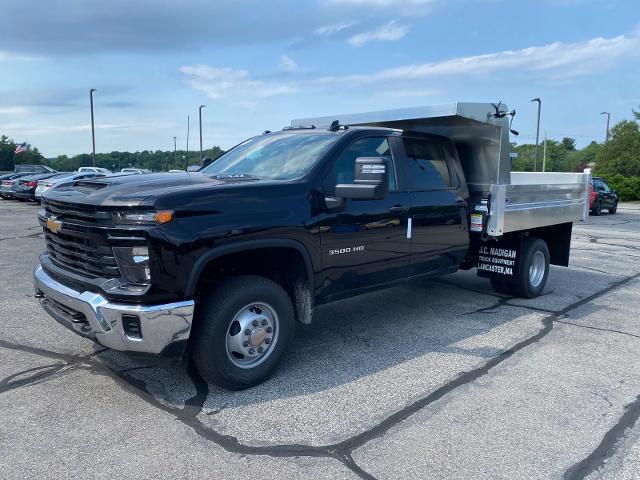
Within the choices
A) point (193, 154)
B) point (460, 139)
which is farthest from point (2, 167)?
point (460, 139)

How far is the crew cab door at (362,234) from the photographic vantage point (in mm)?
4344

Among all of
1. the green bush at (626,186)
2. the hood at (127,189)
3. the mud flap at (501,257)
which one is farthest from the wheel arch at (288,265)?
the green bush at (626,186)

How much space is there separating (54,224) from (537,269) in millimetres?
5871

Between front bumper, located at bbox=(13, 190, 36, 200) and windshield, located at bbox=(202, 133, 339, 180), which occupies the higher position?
windshield, located at bbox=(202, 133, 339, 180)

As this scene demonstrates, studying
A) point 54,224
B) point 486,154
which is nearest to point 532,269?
point 486,154

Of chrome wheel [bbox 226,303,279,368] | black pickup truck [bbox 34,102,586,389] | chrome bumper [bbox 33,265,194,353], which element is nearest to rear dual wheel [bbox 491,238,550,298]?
black pickup truck [bbox 34,102,586,389]

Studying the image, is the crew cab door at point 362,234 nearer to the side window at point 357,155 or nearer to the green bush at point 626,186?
the side window at point 357,155

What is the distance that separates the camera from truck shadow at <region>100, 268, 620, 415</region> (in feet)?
13.2

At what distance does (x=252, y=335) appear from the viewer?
3.90 metres

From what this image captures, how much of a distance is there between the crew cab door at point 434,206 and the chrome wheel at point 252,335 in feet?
5.81

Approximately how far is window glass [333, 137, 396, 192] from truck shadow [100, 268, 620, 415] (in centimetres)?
153

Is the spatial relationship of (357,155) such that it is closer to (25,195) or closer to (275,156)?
(275,156)

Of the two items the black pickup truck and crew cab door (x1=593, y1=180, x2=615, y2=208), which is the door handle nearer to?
the black pickup truck

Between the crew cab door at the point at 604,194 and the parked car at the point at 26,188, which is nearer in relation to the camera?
the parked car at the point at 26,188
